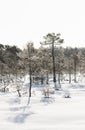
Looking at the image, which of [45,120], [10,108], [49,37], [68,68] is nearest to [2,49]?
[68,68]

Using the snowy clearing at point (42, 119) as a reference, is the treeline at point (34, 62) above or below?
above

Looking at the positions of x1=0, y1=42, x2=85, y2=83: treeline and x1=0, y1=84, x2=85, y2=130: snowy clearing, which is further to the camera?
x1=0, y1=42, x2=85, y2=83: treeline

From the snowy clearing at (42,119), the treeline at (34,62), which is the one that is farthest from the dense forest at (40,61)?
the snowy clearing at (42,119)

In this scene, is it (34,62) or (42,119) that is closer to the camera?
(42,119)

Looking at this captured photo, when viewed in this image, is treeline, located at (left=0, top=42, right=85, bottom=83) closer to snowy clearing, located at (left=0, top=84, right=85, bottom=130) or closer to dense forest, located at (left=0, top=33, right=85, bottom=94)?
dense forest, located at (left=0, top=33, right=85, bottom=94)

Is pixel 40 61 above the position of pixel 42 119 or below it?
above

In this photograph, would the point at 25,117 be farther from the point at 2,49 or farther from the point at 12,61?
the point at 2,49

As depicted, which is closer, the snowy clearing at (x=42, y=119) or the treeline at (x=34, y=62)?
the snowy clearing at (x=42, y=119)

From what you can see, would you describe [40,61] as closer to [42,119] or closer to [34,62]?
[34,62]

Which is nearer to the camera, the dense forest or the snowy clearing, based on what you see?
the snowy clearing

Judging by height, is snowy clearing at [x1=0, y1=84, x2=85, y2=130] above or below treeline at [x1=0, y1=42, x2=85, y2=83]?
below

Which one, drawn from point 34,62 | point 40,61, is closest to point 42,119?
point 34,62

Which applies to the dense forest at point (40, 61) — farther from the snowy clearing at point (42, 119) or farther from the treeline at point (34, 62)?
the snowy clearing at point (42, 119)

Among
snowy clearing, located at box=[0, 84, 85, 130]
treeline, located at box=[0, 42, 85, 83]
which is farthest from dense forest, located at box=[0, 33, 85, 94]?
snowy clearing, located at box=[0, 84, 85, 130]
